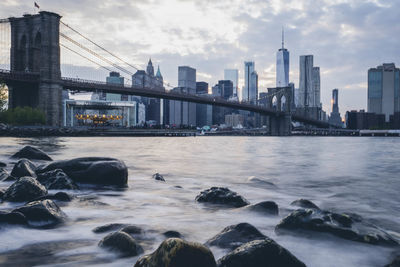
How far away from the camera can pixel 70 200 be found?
5441mm

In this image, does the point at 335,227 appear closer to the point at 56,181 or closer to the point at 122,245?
the point at 122,245

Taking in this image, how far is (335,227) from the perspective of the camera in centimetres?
414

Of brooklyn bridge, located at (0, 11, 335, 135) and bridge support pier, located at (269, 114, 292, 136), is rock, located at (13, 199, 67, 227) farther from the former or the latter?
bridge support pier, located at (269, 114, 292, 136)

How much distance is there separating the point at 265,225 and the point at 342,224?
94 cm

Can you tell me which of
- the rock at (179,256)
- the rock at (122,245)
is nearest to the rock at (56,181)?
the rock at (122,245)

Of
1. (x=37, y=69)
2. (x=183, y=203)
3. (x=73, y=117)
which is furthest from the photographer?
(x=73, y=117)

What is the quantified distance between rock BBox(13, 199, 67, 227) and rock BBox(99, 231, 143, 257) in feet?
3.37

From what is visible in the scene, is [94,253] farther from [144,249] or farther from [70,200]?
[70,200]

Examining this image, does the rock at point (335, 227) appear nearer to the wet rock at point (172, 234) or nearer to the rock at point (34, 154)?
the wet rock at point (172, 234)

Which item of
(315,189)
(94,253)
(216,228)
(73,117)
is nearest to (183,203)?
(216,228)

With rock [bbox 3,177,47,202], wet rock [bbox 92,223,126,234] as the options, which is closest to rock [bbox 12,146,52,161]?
rock [bbox 3,177,47,202]

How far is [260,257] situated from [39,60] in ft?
218

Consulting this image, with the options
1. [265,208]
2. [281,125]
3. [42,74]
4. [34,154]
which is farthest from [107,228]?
[281,125]

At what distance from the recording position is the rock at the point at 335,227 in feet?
13.1
